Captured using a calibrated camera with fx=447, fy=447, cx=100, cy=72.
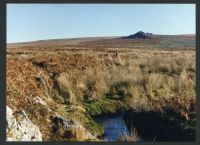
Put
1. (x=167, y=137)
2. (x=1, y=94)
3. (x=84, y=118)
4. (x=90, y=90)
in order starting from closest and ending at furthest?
(x=1, y=94) < (x=167, y=137) < (x=84, y=118) < (x=90, y=90)

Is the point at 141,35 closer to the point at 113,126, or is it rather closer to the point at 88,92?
the point at 88,92

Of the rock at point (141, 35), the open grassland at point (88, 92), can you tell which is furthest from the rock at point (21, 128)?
the rock at point (141, 35)

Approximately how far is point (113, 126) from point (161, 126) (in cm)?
90

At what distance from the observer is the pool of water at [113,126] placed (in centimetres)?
782

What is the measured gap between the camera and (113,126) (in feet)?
27.6

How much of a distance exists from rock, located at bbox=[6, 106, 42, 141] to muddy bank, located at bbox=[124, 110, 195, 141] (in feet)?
7.07

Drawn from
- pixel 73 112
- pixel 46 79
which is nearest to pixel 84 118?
pixel 73 112

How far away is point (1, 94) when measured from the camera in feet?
16.5

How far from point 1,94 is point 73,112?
3673mm

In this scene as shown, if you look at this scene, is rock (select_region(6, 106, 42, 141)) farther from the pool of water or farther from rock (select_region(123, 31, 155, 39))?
rock (select_region(123, 31, 155, 39))

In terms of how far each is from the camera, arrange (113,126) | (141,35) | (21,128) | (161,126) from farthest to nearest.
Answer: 1. (141,35)
2. (113,126)
3. (161,126)
4. (21,128)

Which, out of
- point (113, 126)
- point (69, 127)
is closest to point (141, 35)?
point (113, 126)

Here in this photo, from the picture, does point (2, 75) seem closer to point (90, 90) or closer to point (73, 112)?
point (73, 112)

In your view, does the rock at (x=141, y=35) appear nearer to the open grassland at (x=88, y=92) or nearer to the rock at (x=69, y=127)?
the open grassland at (x=88, y=92)
